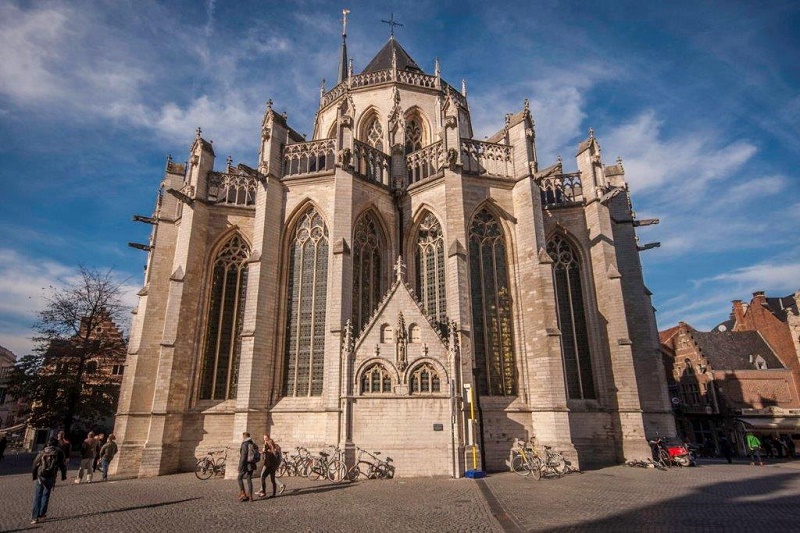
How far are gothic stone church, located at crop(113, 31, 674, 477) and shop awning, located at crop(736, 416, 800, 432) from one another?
15557mm

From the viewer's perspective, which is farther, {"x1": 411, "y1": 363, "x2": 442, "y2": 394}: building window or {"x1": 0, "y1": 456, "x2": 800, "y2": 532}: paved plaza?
{"x1": 411, "y1": 363, "x2": 442, "y2": 394}: building window

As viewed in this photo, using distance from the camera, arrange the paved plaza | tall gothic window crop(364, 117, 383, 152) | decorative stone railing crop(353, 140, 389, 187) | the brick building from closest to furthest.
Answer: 1. the paved plaza
2. decorative stone railing crop(353, 140, 389, 187)
3. tall gothic window crop(364, 117, 383, 152)
4. the brick building

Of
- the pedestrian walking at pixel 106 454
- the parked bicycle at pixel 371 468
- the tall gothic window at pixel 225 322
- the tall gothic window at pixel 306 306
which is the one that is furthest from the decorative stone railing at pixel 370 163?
the pedestrian walking at pixel 106 454

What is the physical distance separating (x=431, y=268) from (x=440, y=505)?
36.3 ft

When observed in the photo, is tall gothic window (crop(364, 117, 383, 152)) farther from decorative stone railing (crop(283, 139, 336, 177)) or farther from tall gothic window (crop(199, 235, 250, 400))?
tall gothic window (crop(199, 235, 250, 400))

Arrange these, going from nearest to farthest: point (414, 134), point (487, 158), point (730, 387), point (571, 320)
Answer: point (571, 320) < point (487, 158) < point (414, 134) < point (730, 387)

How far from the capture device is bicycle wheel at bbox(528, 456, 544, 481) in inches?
553

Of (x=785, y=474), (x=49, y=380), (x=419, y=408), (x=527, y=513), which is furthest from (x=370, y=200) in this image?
(x=49, y=380)

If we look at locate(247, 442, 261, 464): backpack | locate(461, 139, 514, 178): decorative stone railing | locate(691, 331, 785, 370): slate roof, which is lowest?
locate(247, 442, 261, 464): backpack

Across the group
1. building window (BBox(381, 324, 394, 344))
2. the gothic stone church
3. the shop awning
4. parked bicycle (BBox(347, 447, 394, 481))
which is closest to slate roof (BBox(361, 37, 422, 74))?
the gothic stone church

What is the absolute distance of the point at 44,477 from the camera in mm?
8617

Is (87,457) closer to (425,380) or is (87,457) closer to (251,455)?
(251,455)

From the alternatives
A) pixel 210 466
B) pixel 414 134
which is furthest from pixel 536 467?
pixel 414 134

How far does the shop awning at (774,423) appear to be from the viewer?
2897 centimetres
